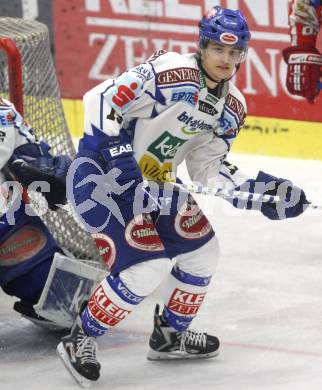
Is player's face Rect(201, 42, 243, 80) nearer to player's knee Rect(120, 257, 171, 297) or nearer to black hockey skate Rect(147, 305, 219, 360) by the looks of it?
player's knee Rect(120, 257, 171, 297)

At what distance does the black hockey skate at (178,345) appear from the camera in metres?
4.44

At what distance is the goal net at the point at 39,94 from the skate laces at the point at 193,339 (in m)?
0.85

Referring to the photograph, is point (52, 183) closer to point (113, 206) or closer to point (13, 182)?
point (13, 182)

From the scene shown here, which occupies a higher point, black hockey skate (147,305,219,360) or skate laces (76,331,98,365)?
skate laces (76,331,98,365)

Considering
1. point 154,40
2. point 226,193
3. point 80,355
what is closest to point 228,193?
point 226,193

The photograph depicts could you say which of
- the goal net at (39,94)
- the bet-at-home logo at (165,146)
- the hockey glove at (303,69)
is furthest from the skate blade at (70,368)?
A: the hockey glove at (303,69)

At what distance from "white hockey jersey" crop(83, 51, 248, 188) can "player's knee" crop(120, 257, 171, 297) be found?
0.39 metres

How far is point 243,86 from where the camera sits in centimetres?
731

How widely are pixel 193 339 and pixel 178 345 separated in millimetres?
55

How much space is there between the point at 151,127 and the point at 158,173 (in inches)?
7.9

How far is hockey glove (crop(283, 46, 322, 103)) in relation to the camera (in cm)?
609

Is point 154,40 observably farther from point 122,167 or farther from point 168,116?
point 122,167

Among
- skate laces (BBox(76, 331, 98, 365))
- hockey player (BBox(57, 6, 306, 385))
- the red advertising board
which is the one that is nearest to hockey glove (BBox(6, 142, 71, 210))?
hockey player (BBox(57, 6, 306, 385))

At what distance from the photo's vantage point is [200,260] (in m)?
4.34
